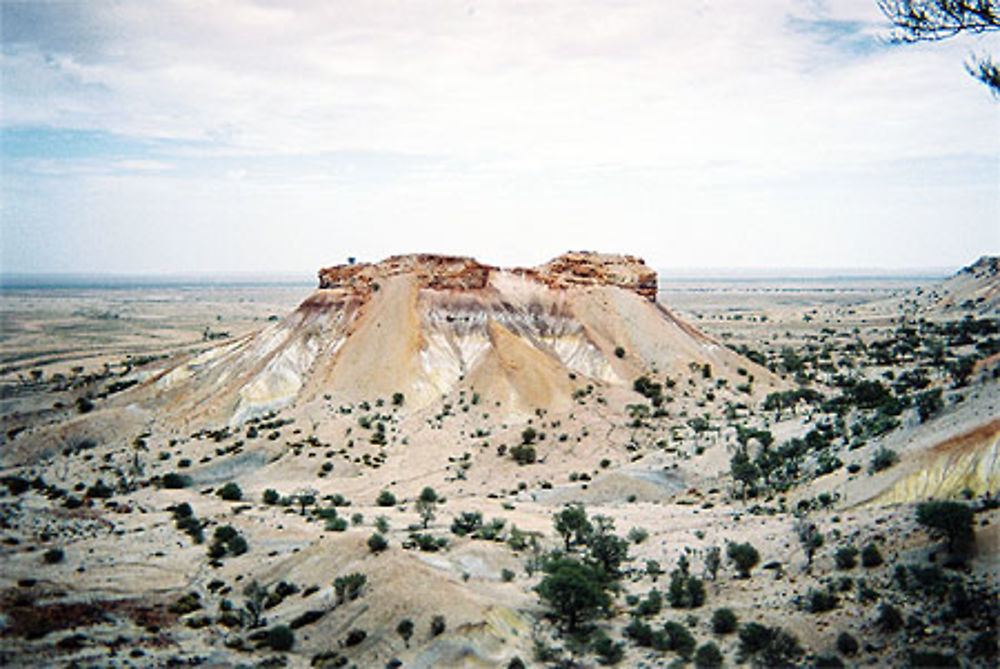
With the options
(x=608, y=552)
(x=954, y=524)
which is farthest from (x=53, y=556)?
(x=954, y=524)

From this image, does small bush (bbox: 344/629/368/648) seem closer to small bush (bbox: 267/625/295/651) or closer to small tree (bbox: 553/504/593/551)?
small bush (bbox: 267/625/295/651)

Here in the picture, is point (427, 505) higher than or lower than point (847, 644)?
lower

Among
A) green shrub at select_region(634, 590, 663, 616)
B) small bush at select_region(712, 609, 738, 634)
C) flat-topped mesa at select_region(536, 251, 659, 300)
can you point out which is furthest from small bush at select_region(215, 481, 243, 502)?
flat-topped mesa at select_region(536, 251, 659, 300)

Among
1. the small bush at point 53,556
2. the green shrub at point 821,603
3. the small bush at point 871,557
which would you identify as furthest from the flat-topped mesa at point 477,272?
the green shrub at point 821,603

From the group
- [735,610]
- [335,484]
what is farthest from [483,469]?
[735,610]

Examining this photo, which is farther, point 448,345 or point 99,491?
point 448,345

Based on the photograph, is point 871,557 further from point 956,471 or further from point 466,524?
point 466,524

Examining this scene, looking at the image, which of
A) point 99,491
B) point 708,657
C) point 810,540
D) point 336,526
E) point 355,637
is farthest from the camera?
point 99,491
